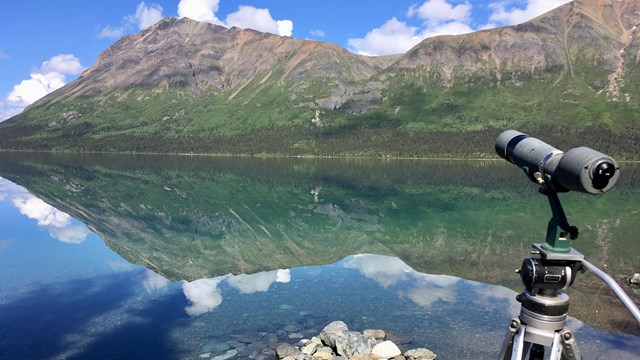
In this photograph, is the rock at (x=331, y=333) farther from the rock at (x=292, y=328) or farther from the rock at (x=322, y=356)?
→ the rock at (x=292, y=328)

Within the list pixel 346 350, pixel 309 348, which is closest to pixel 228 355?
pixel 309 348

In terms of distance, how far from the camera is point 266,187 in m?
82.1

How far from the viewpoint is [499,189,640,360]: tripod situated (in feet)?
14.1

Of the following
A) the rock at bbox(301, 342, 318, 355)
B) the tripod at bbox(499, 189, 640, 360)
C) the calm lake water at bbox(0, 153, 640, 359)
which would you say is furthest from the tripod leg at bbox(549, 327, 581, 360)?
the calm lake water at bbox(0, 153, 640, 359)

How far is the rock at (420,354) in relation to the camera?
15.9 metres

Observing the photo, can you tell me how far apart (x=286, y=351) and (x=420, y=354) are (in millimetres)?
4597

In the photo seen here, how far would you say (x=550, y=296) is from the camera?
4465mm

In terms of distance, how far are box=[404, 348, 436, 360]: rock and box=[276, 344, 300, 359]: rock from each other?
3.82m

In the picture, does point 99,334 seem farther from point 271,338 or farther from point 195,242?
point 195,242

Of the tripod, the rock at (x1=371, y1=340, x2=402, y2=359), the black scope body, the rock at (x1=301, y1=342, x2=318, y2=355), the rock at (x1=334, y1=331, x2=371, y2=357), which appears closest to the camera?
the black scope body

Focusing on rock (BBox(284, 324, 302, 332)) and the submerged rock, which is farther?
→ rock (BBox(284, 324, 302, 332))

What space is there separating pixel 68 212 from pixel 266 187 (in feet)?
116

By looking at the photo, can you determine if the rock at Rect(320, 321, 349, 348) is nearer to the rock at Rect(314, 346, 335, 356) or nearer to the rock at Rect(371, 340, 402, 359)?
the rock at Rect(314, 346, 335, 356)

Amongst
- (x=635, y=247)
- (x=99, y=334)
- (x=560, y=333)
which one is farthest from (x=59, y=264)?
(x=635, y=247)
